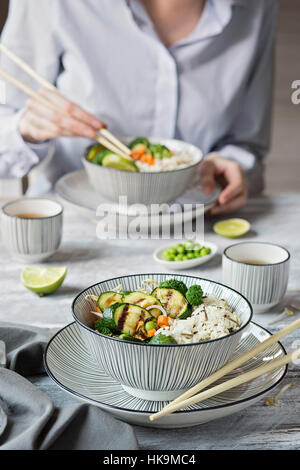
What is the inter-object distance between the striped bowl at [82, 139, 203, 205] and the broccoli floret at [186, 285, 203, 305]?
69 centimetres

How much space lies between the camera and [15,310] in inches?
49.2

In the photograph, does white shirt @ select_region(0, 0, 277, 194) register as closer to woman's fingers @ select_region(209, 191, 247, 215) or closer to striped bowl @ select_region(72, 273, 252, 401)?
woman's fingers @ select_region(209, 191, 247, 215)

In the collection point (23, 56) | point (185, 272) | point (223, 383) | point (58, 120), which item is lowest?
point (185, 272)

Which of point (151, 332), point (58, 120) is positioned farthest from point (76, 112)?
point (151, 332)

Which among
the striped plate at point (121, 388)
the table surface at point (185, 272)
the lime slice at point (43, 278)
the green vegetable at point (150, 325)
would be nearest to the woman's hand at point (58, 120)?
the table surface at point (185, 272)

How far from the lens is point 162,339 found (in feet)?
2.72

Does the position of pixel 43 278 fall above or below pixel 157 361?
below

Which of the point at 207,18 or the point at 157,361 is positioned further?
the point at 207,18

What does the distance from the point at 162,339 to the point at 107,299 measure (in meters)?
0.15

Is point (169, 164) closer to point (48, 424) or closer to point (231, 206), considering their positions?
point (231, 206)

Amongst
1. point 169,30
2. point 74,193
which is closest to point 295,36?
point 169,30

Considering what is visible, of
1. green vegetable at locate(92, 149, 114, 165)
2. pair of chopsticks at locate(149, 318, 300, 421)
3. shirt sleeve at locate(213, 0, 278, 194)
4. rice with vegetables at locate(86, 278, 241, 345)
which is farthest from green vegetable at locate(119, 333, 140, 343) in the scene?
shirt sleeve at locate(213, 0, 278, 194)

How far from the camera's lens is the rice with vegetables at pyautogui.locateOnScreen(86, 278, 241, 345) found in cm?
86
